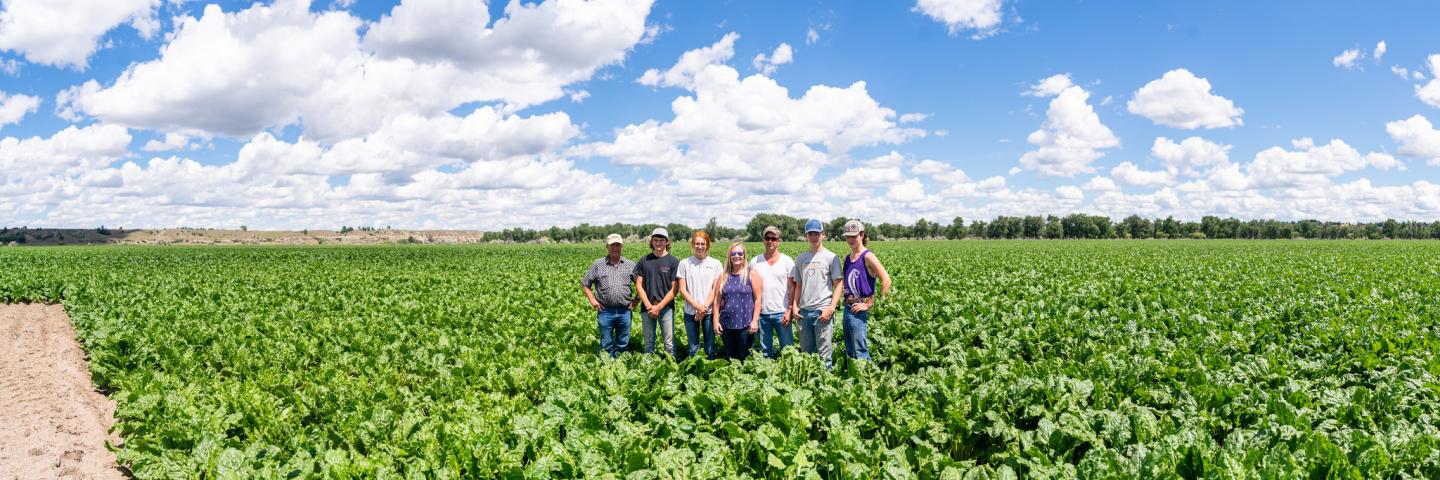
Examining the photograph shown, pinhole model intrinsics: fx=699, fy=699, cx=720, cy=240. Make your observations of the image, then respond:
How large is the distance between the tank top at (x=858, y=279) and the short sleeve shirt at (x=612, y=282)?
9.22 ft

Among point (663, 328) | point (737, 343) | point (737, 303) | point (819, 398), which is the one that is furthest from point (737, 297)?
point (819, 398)

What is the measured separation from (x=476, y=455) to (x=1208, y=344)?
32.6 feet

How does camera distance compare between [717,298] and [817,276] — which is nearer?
[817,276]

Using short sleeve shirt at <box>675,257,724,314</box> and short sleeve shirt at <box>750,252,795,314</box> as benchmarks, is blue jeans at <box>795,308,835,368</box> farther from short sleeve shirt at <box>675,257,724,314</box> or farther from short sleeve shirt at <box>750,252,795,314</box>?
short sleeve shirt at <box>675,257,724,314</box>

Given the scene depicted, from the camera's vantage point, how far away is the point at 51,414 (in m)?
9.35

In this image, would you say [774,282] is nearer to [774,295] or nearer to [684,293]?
[774,295]

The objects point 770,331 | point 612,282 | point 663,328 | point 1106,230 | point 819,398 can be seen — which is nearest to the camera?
point 819,398

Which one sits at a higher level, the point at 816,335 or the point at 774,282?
the point at 774,282

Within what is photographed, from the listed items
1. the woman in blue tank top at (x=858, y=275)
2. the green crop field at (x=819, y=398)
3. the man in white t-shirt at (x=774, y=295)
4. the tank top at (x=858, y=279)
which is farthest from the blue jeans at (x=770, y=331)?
the tank top at (x=858, y=279)

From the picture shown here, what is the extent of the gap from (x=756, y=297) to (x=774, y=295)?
234 mm

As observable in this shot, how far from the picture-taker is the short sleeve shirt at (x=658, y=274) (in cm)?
873

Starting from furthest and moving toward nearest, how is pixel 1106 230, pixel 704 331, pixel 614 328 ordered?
pixel 1106 230
pixel 614 328
pixel 704 331

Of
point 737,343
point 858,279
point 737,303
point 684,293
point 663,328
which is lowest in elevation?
point 737,343

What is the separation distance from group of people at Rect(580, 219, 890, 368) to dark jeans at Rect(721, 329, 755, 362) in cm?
1
